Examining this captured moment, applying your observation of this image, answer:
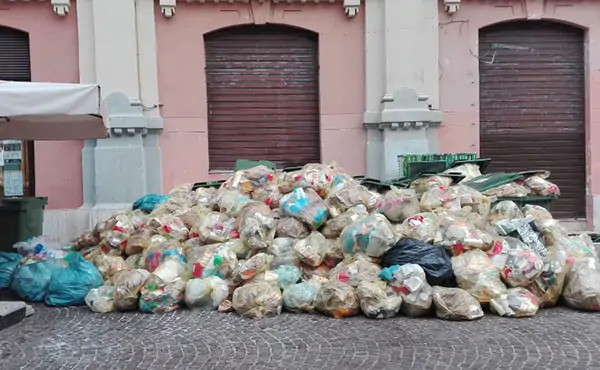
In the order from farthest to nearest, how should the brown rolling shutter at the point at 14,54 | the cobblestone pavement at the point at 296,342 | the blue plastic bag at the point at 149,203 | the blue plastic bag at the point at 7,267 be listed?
the brown rolling shutter at the point at 14,54 < the blue plastic bag at the point at 149,203 < the blue plastic bag at the point at 7,267 < the cobblestone pavement at the point at 296,342

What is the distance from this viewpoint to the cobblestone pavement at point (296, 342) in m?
3.71

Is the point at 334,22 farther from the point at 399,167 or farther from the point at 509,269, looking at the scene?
the point at 509,269

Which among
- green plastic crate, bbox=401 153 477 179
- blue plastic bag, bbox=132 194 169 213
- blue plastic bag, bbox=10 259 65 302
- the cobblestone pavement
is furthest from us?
green plastic crate, bbox=401 153 477 179

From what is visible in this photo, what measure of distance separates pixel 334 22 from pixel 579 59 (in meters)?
4.30

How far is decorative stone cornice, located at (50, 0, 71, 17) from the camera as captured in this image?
8.35 metres

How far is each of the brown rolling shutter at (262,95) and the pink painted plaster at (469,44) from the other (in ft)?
7.16

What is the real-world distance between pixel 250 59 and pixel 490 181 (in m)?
4.42

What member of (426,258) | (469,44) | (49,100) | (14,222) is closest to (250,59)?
(469,44)

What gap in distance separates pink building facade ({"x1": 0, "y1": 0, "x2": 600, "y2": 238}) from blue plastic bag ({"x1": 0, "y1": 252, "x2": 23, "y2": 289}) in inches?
91.4

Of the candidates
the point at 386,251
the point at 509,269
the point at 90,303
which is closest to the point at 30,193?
the point at 90,303

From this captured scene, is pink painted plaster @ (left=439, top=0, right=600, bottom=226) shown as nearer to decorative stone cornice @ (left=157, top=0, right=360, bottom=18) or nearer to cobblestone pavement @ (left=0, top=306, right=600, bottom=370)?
decorative stone cornice @ (left=157, top=0, right=360, bottom=18)

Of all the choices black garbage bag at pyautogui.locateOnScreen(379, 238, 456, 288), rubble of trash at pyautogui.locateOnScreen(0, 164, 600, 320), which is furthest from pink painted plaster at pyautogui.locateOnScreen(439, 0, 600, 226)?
black garbage bag at pyautogui.locateOnScreen(379, 238, 456, 288)

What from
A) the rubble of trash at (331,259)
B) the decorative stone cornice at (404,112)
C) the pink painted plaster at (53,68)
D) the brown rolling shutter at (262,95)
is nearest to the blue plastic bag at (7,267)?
the rubble of trash at (331,259)

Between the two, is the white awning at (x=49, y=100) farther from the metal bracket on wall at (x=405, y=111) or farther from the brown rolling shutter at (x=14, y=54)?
the metal bracket on wall at (x=405, y=111)
